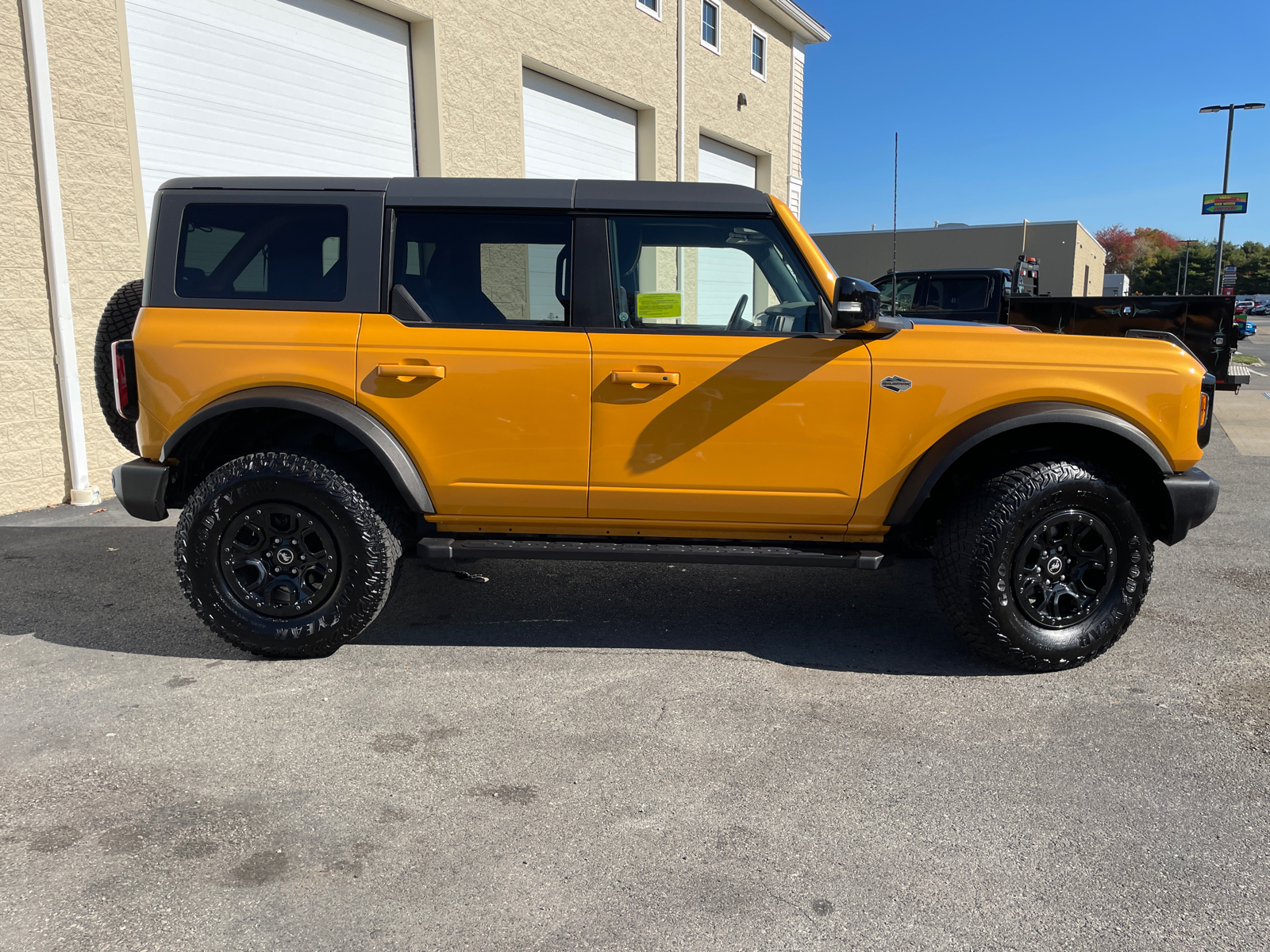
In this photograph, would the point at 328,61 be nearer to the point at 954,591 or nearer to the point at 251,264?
the point at 251,264

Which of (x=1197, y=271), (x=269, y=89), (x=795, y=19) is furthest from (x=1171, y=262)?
(x=269, y=89)

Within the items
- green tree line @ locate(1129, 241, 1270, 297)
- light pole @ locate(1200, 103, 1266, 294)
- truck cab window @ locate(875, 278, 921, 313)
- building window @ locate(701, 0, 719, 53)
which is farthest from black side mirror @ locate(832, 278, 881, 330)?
green tree line @ locate(1129, 241, 1270, 297)

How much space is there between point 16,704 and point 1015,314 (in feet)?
29.7

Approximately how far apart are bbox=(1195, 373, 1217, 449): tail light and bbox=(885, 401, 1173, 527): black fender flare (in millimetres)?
263

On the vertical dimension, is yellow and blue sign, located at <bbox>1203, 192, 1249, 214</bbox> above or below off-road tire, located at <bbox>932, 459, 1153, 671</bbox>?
above

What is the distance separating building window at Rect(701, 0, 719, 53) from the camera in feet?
44.8

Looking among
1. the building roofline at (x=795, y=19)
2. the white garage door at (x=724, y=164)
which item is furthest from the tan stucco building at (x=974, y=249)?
the white garage door at (x=724, y=164)

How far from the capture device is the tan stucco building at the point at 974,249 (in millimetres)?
38812

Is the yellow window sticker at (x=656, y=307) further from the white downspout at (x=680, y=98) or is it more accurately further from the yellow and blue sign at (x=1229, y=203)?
the yellow and blue sign at (x=1229, y=203)

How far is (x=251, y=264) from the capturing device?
369 centimetres

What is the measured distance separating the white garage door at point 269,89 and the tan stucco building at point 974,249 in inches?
1281

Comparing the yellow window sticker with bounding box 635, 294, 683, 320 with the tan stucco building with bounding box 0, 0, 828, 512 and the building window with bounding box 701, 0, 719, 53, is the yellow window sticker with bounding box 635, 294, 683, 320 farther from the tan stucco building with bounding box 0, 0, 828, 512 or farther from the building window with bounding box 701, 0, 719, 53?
the building window with bounding box 701, 0, 719, 53

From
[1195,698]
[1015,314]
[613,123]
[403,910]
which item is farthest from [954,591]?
[613,123]

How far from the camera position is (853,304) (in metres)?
3.37
